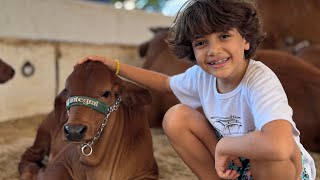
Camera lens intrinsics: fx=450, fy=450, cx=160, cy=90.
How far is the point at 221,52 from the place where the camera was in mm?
1451

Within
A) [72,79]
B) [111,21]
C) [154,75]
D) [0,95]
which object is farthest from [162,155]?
[111,21]

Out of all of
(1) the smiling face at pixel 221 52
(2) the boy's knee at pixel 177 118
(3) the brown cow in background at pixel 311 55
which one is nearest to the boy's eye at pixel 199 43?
(1) the smiling face at pixel 221 52

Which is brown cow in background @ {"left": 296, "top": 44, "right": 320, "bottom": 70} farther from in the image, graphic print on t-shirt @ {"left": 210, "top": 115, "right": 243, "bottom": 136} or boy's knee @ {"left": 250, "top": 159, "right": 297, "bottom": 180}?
boy's knee @ {"left": 250, "top": 159, "right": 297, "bottom": 180}

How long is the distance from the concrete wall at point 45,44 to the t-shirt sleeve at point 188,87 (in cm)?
202

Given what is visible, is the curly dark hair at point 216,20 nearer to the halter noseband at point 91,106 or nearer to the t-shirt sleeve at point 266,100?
the t-shirt sleeve at point 266,100

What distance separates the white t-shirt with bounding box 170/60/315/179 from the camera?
4.49 feet

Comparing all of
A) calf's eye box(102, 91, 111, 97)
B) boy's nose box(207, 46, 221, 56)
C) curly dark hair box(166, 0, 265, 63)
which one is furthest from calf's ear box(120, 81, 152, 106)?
boy's nose box(207, 46, 221, 56)

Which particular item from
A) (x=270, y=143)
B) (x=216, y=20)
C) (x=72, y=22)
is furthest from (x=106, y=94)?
(x=72, y=22)

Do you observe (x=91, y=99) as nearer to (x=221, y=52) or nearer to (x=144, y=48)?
(x=221, y=52)

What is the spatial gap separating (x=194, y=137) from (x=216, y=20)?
48cm

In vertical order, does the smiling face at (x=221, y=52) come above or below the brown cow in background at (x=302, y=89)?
above

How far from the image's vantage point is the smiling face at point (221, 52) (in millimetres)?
1456

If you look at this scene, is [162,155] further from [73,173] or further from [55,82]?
[55,82]

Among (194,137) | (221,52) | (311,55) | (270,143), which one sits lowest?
(194,137)
